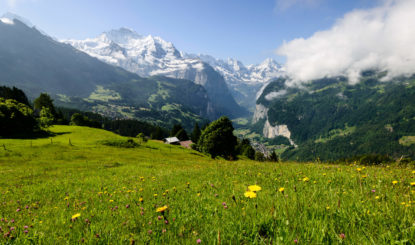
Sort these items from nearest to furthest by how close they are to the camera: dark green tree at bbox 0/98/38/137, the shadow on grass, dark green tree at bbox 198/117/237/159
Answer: dark green tree at bbox 198/117/237/159
dark green tree at bbox 0/98/38/137
the shadow on grass

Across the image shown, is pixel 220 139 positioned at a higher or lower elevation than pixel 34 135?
higher

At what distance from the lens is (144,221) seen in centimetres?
359

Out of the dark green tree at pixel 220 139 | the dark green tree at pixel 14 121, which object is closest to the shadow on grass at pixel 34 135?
the dark green tree at pixel 14 121

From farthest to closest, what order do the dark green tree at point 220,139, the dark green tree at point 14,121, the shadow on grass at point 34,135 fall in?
the shadow on grass at point 34,135 → the dark green tree at point 14,121 → the dark green tree at point 220,139

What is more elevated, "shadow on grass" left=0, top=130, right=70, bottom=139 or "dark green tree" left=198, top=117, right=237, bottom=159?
"dark green tree" left=198, top=117, right=237, bottom=159

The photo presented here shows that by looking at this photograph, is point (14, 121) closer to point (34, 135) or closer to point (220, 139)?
point (34, 135)

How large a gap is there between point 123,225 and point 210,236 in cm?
183

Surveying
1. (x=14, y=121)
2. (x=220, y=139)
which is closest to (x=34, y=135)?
(x=14, y=121)

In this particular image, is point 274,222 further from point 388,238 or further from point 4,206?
point 4,206

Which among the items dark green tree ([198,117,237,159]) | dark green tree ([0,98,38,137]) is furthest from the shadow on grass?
dark green tree ([198,117,237,159])

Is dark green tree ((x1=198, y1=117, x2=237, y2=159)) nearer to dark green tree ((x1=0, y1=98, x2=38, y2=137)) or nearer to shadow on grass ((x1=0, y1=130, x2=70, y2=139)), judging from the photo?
shadow on grass ((x1=0, y1=130, x2=70, y2=139))

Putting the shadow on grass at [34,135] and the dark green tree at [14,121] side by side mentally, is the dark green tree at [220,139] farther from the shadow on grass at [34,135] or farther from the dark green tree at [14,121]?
the dark green tree at [14,121]

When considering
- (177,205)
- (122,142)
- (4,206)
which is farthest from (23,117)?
(177,205)

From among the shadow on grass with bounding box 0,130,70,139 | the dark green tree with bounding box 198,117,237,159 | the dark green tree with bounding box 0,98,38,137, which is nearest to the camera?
the dark green tree with bounding box 198,117,237,159
